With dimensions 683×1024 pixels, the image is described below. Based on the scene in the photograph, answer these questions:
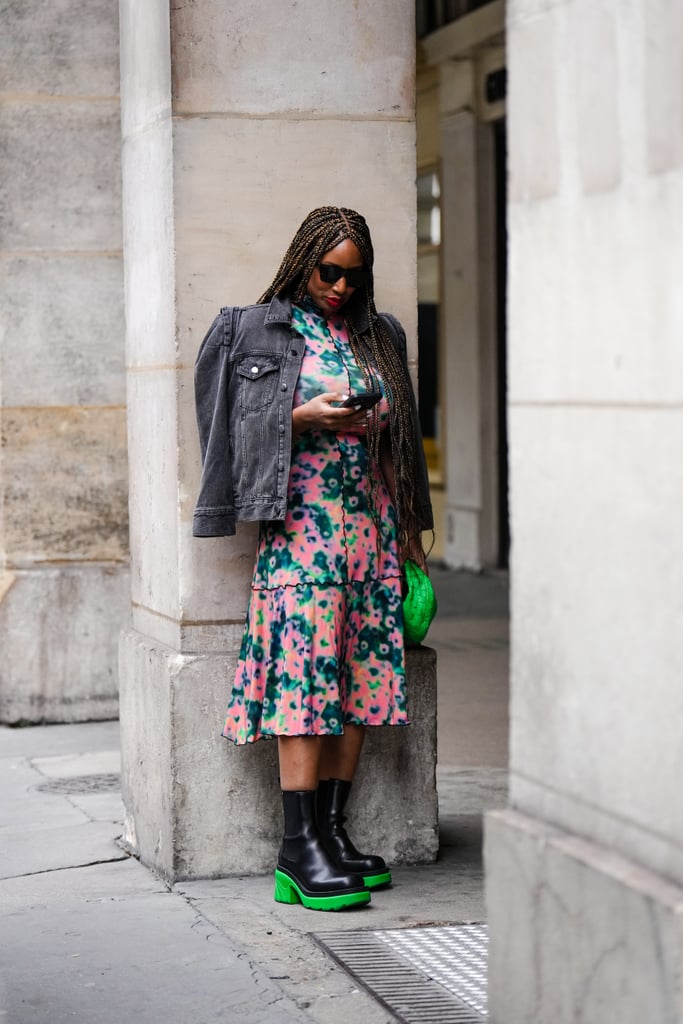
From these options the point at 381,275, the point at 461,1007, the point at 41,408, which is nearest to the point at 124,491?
the point at 41,408

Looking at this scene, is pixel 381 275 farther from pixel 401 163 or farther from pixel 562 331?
pixel 562 331

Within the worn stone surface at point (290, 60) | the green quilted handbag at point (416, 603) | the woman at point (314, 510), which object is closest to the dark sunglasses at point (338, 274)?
the woman at point (314, 510)

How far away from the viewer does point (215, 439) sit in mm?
5406

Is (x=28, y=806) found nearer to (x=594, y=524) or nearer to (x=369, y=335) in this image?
(x=369, y=335)

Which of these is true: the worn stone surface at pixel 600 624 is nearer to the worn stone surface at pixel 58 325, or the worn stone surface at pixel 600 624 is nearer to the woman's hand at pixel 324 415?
the woman's hand at pixel 324 415

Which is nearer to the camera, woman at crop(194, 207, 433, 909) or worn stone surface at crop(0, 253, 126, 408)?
woman at crop(194, 207, 433, 909)

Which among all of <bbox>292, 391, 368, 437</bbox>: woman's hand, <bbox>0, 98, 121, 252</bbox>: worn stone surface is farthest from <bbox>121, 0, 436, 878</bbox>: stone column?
<bbox>0, 98, 121, 252</bbox>: worn stone surface

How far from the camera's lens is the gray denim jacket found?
5.34 m

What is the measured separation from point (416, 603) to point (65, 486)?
370 cm

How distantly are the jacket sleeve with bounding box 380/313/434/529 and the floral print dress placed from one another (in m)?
0.12

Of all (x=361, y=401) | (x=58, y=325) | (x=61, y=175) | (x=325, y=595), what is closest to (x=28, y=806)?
(x=325, y=595)

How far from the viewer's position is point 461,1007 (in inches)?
172

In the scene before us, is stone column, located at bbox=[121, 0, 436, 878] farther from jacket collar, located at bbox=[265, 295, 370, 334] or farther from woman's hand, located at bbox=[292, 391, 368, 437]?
woman's hand, located at bbox=[292, 391, 368, 437]

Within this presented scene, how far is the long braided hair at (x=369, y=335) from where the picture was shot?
5.41m
